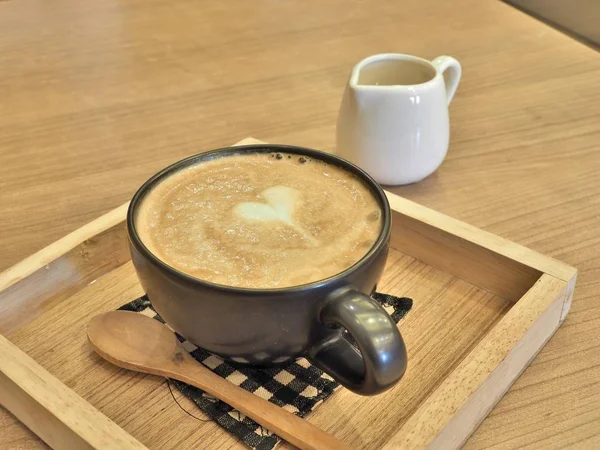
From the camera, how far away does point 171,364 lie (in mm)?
557

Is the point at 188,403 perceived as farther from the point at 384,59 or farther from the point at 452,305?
the point at 384,59

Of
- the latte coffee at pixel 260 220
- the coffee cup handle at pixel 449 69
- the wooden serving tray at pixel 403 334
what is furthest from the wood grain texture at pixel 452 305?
the coffee cup handle at pixel 449 69

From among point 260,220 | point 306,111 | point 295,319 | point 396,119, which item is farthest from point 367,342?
point 306,111

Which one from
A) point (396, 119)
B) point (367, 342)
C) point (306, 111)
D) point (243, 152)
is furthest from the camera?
point (306, 111)

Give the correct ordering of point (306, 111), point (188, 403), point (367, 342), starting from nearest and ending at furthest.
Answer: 1. point (367, 342)
2. point (188, 403)
3. point (306, 111)

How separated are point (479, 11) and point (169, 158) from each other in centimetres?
78

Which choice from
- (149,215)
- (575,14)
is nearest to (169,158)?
(149,215)

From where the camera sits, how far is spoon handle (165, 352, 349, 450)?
19.5 inches

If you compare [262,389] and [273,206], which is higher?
[273,206]

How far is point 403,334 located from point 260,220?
0.17 meters

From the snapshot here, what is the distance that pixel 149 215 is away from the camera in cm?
57

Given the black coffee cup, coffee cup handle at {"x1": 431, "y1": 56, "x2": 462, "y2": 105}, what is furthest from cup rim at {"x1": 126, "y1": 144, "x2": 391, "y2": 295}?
coffee cup handle at {"x1": 431, "y1": 56, "x2": 462, "y2": 105}

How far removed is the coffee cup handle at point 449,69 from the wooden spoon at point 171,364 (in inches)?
19.1

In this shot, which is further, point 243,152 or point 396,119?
point 396,119
